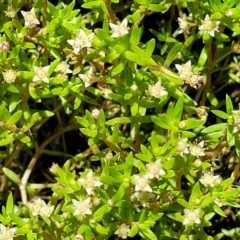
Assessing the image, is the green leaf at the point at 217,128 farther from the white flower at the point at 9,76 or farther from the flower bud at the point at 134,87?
the white flower at the point at 9,76

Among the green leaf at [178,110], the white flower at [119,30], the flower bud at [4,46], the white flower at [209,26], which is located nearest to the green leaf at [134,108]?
the green leaf at [178,110]

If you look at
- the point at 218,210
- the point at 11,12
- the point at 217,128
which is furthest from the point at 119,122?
the point at 11,12

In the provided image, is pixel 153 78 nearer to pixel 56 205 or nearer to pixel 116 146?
pixel 116 146

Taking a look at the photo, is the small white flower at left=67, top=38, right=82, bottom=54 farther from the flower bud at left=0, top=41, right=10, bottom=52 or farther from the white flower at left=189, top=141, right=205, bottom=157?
the white flower at left=189, top=141, right=205, bottom=157

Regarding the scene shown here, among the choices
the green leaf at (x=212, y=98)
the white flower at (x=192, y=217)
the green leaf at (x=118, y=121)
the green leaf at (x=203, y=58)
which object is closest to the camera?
the white flower at (x=192, y=217)

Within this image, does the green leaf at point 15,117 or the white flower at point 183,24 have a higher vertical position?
the white flower at point 183,24

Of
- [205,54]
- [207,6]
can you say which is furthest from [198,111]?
[207,6]

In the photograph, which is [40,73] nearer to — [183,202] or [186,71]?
[186,71]

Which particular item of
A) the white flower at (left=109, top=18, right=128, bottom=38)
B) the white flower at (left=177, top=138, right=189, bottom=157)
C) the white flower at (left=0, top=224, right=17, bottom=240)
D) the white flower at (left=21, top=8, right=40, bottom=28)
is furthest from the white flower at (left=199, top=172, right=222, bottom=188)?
the white flower at (left=21, top=8, right=40, bottom=28)
